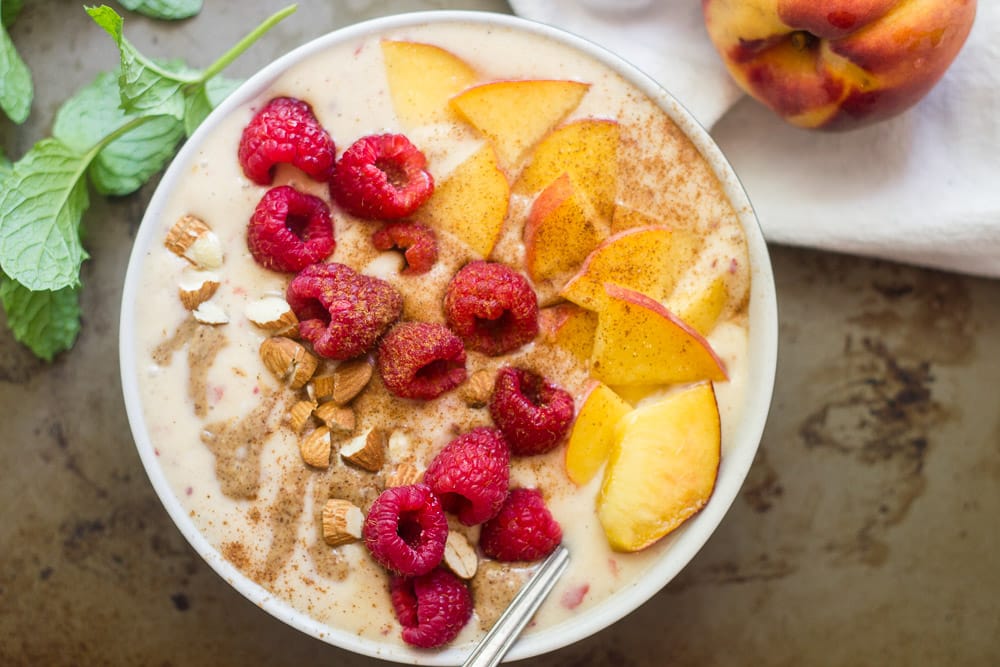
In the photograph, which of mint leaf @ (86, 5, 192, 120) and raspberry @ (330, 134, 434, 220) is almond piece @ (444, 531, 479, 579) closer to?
raspberry @ (330, 134, 434, 220)

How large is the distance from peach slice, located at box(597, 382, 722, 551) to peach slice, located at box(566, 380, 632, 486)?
0.01 metres

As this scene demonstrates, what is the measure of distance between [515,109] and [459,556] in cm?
64

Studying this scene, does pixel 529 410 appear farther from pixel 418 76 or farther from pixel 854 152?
pixel 854 152

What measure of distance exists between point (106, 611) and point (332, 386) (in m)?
0.68

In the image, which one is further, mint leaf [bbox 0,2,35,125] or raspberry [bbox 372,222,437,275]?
mint leaf [bbox 0,2,35,125]

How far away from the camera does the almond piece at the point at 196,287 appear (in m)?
1.18

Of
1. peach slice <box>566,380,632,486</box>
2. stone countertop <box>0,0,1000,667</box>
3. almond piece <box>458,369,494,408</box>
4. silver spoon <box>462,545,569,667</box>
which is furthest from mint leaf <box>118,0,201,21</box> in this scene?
silver spoon <box>462,545,569,667</box>

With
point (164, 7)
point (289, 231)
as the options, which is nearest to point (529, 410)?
point (289, 231)

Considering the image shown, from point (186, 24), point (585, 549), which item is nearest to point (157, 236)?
point (186, 24)

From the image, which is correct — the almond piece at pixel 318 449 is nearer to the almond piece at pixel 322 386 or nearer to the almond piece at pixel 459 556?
the almond piece at pixel 322 386

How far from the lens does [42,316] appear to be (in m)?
1.40

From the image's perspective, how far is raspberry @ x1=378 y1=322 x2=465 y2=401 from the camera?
1.11 meters

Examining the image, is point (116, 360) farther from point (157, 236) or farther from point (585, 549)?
point (585, 549)

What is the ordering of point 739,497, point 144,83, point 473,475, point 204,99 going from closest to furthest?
point 473,475
point 144,83
point 204,99
point 739,497
